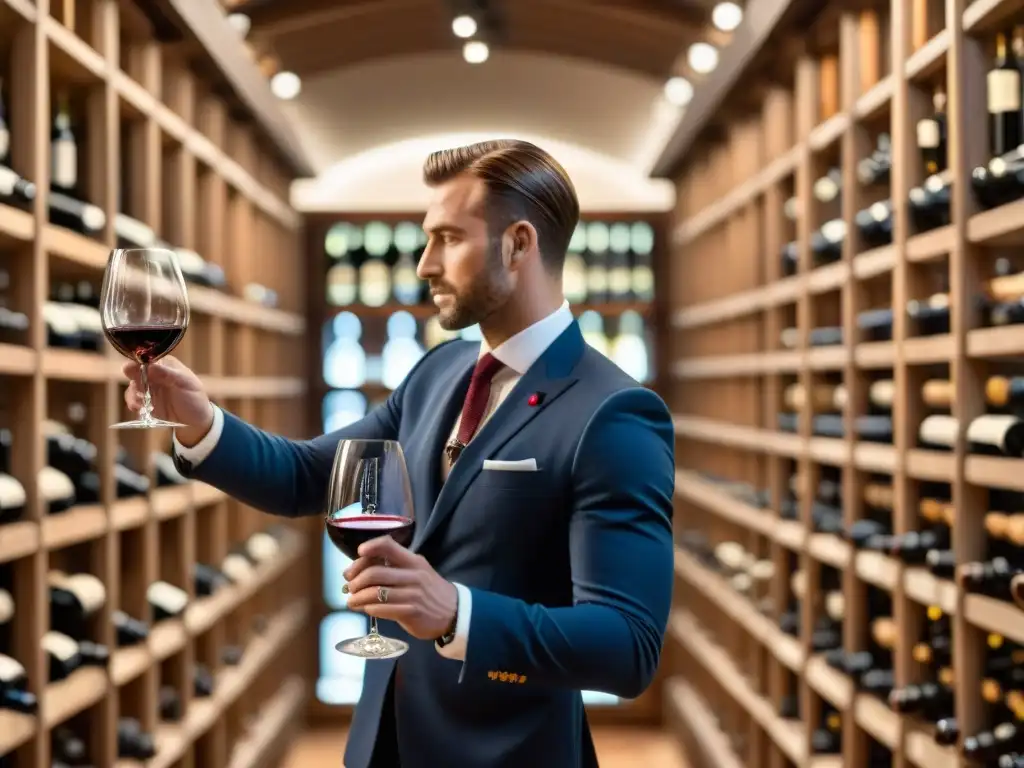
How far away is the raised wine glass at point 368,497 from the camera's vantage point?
4.19 ft

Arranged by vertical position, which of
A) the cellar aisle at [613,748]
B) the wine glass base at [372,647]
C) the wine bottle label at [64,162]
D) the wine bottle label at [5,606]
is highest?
the wine bottle label at [64,162]

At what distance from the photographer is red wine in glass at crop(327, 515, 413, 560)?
4.18 feet

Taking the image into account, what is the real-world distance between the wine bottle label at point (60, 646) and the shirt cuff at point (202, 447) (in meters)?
1.13

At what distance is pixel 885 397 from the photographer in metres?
2.96

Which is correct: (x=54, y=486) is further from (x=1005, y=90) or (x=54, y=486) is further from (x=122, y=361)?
(x=1005, y=90)

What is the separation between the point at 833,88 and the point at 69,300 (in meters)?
2.15

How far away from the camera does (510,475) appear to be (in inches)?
60.4

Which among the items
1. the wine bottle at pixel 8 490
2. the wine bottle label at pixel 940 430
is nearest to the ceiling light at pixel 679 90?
the wine bottle label at pixel 940 430

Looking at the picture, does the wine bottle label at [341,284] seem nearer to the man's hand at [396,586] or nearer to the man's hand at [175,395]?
the man's hand at [175,395]

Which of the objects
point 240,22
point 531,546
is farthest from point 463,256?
point 240,22

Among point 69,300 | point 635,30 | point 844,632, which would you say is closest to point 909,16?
point 844,632

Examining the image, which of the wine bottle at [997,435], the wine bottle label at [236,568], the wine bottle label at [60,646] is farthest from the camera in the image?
the wine bottle label at [236,568]

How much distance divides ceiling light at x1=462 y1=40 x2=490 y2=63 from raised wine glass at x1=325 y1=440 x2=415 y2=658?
344 centimetres

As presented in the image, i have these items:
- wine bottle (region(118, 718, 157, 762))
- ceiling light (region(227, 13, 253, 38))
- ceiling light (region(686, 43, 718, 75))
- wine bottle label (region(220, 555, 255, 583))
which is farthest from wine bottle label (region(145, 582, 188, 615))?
ceiling light (region(686, 43, 718, 75))
